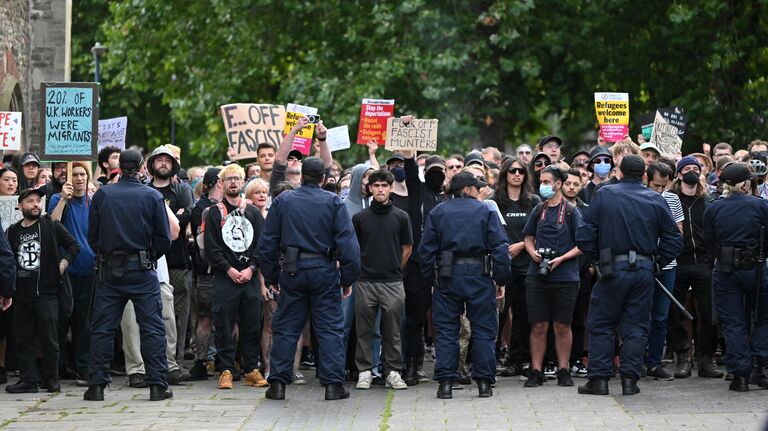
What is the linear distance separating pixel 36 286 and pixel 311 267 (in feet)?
8.51

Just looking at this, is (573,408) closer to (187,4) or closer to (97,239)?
(97,239)

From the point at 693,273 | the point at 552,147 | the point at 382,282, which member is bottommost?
the point at 382,282

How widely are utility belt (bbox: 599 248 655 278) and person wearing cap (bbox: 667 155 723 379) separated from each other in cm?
152

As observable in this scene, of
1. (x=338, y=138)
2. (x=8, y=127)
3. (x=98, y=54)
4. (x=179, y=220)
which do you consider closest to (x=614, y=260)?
(x=179, y=220)

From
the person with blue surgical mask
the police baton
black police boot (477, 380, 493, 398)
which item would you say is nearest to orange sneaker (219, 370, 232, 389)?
black police boot (477, 380, 493, 398)

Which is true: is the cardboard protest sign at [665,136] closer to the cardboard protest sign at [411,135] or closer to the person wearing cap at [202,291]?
the cardboard protest sign at [411,135]

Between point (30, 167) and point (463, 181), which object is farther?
point (30, 167)

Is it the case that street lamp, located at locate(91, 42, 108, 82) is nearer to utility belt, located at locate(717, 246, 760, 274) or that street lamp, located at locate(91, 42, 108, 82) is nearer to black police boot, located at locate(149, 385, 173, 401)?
black police boot, located at locate(149, 385, 173, 401)

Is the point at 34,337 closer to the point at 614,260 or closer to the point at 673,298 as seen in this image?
the point at 614,260

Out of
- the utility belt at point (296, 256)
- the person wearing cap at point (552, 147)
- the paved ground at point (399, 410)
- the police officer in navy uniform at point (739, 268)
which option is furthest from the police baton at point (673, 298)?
the utility belt at point (296, 256)

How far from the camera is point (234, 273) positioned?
13.2 meters

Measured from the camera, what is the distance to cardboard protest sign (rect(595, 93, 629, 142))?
17375 mm

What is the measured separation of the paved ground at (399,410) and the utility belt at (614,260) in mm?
1039

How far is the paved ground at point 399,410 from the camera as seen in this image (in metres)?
10.7
